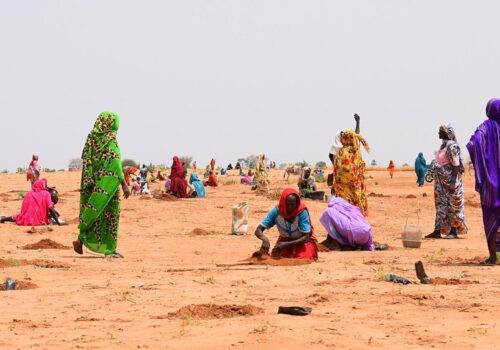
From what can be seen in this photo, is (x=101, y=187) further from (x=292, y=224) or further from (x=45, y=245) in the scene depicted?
(x=292, y=224)

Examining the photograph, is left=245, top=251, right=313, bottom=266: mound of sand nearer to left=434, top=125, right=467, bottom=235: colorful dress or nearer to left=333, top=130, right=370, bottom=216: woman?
left=333, top=130, right=370, bottom=216: woman

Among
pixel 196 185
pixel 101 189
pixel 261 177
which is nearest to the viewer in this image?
pixel 101 189

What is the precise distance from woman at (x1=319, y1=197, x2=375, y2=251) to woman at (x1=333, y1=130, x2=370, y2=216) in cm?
96

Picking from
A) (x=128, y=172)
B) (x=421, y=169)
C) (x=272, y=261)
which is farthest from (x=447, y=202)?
(x=421, y=169)

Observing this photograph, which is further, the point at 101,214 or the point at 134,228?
the point at 134,228

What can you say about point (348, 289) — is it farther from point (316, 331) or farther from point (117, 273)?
point (117, 273)

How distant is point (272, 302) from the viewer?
8.99 meters

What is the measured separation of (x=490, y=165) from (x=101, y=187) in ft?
18.2

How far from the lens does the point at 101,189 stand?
558 inches

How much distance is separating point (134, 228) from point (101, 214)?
6358mm

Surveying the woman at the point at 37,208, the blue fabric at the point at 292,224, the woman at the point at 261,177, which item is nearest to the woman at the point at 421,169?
the woman at the point at 261,177

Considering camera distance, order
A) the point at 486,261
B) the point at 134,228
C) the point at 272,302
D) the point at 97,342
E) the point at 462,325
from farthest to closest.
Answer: the point at 134,228, the point at 486,261, the point at 272,302, the point at 462,325, the point at 97,342

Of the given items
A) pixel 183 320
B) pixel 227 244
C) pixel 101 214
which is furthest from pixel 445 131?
pixel 183 320

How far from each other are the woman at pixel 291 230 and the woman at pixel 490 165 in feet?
7.45
